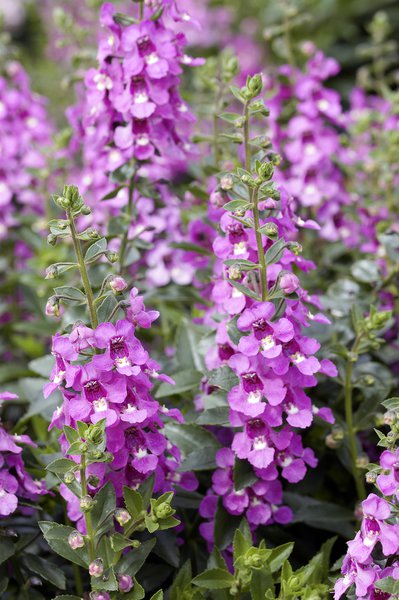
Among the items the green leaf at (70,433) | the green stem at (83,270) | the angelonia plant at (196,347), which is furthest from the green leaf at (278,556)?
the green stem at (83,270)

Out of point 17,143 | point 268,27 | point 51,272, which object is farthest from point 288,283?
point 268,27

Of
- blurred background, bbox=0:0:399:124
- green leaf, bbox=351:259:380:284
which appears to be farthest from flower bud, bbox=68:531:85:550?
blurred background, bbox=0:0:399:124

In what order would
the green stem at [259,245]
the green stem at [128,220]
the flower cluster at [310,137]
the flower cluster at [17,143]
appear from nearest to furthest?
the green stem at [259,245] < the green stem at [128,220] < the flower cluster at [310,137] < the flower cluster at [17,143]

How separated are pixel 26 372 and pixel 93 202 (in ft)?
1.79

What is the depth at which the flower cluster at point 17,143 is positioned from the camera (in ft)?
8.80

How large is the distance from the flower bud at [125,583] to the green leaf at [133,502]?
10 cm

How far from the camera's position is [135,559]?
59.6 inches

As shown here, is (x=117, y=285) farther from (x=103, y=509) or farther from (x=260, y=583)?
(x=260, y=583)

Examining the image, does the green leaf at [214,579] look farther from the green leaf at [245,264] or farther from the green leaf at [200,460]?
the green leaf at [245,264]

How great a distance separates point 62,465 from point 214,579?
0.35m

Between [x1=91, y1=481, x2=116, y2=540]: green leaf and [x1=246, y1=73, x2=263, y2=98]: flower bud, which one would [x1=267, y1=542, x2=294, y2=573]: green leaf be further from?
[x1=246, y1=73, x2=263, y2=98]: flower bud

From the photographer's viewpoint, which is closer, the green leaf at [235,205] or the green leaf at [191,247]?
the green leaf at [235,205]

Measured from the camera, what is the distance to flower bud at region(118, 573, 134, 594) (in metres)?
1.46

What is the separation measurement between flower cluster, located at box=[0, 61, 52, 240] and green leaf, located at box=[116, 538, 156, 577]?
146 cm
